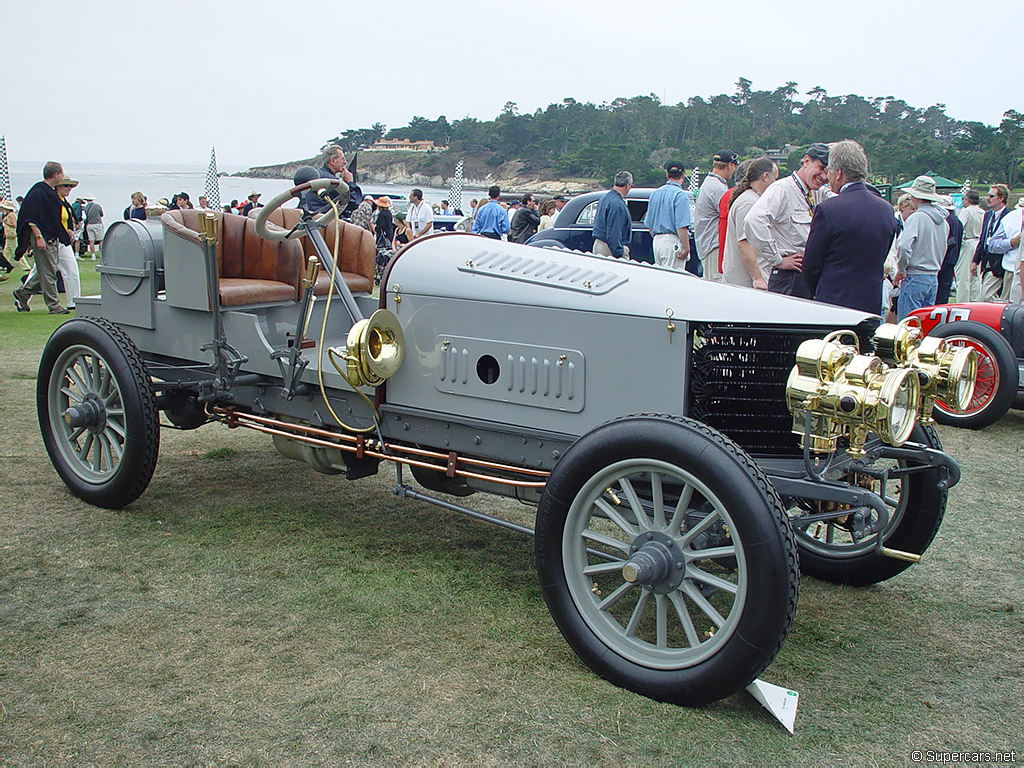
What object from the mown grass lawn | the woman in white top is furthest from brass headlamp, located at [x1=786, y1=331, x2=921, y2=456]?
the woman in white top

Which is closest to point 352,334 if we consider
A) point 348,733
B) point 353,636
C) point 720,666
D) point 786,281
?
point 353,636

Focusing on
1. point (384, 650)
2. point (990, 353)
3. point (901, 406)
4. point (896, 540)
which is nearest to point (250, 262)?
point (384, 650)

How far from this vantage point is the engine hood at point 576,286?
271 cm

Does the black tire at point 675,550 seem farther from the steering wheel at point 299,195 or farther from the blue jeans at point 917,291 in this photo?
the blue jeans at point 917,291

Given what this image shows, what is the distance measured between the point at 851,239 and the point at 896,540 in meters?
1.90

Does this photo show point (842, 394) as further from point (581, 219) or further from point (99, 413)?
point (581, 219)

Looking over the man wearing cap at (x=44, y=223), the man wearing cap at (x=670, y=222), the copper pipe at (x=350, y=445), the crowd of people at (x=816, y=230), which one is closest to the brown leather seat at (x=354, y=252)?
the copper pipe at (x=350, y=445)

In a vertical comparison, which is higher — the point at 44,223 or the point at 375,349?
the point at 44,223

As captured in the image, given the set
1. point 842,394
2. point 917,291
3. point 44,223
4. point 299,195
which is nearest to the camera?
point 842,394

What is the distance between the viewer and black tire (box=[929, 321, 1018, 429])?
587 cm

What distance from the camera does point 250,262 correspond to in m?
4.23

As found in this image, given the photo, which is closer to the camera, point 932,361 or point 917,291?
point 932,361

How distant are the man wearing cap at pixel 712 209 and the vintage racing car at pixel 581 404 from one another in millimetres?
3914

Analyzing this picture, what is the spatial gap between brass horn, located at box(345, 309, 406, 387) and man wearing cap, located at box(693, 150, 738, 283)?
5009 millimetres
